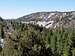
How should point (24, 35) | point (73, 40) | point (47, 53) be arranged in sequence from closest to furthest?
point (24, 35)
point (47, 53)
point (73, 40)

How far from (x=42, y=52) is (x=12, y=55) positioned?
3645 millimetres


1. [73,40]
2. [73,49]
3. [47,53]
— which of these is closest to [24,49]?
[47,53]

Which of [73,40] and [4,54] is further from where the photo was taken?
[73,40]

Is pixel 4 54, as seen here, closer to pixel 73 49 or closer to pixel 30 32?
pixel 30 32

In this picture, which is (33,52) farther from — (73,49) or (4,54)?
(73,49)

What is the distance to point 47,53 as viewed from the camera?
2403 centimetres

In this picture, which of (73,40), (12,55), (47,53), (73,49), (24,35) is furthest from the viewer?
(73,40)

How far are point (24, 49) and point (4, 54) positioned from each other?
2.12 m

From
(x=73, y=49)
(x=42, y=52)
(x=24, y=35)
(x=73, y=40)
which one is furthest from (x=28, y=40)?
(x=73, y=40)

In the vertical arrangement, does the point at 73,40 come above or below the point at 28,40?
below

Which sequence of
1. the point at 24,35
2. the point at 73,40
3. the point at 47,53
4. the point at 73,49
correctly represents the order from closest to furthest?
the point at 24,35
the point at 47,53
the point at 73,49
the point at 73,40

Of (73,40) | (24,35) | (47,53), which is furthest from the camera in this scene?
(73,40)

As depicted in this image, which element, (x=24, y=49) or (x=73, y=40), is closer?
(x=24, y=49)

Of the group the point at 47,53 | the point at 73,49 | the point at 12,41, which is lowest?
the point at 73,49
